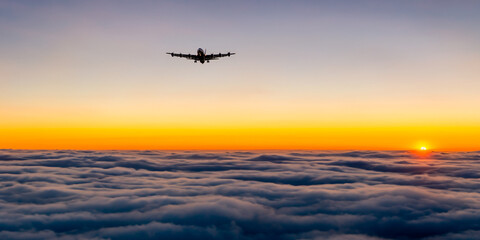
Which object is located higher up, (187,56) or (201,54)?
(187,56)

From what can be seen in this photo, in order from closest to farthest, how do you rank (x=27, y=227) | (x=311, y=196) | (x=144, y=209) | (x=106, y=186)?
(x=27, y=227) → (x=144, y=209) → (x=311, y=196) → (x=106, y=186)

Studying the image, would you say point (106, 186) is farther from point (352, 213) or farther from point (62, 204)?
point (352, 213)

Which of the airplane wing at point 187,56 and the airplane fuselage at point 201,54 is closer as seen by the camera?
the airplane fuselage at point 201,54

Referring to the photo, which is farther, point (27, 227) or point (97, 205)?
point (97, 205)

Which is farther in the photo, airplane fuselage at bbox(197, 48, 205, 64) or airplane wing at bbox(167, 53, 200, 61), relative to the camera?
airplane wing at bbox(167, 53, 200, 61)

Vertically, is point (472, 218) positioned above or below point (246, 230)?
above

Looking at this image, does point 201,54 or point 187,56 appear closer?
point 201,54

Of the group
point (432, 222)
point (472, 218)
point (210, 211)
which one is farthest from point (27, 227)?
point (472, 218)

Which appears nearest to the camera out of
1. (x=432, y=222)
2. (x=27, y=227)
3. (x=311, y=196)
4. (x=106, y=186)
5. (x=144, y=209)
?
(x=27, y=227)

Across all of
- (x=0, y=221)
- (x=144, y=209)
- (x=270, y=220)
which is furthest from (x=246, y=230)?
(x=0, y=221)
